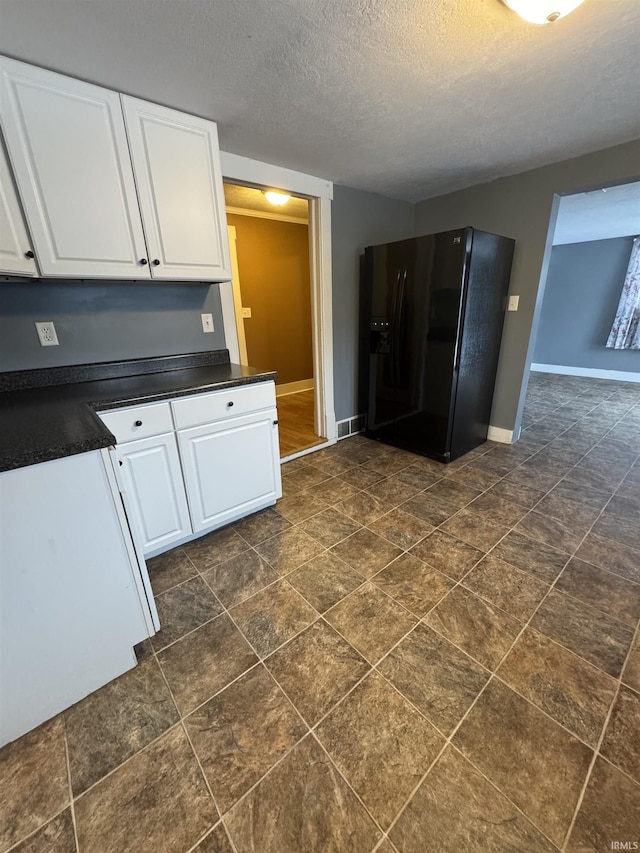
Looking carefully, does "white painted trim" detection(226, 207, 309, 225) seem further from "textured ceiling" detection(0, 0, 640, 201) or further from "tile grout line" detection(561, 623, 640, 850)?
"tile grout line" detection(561, 623, 640, 850)

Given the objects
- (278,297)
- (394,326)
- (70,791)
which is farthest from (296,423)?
(70,791)

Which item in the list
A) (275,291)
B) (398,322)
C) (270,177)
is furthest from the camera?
(275,291)

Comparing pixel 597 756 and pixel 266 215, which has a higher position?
pixel 266 215

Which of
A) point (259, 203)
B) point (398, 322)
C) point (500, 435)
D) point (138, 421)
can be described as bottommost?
point (500, 435)

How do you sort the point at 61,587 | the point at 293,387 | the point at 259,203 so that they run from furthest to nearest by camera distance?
the point at 293,387 → the point at 259,203 → the point at 61,587

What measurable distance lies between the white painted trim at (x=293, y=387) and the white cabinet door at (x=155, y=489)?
10.1ft

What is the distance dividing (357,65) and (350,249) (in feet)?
5.29

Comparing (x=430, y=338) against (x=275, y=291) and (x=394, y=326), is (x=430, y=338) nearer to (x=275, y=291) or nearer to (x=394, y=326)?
(x=394, y=326)

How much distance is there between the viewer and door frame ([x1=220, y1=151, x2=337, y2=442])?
228 centimetres

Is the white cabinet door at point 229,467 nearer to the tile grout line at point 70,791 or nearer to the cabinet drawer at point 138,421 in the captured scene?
the cabinet drawer at point 138,421

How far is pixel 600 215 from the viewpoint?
3969mm

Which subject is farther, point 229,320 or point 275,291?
point 275,291

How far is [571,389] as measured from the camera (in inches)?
201

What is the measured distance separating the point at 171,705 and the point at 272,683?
0.34m
